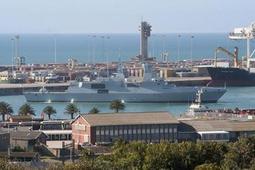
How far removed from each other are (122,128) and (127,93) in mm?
17351

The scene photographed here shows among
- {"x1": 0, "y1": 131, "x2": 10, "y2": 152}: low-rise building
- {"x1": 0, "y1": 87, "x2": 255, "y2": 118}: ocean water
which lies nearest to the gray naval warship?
{"x1": 0, "y1": 87, "x2": 255, "y2": 118}: ocean water

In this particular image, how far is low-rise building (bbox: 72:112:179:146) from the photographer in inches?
756

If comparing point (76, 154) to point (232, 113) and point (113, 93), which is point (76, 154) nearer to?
point (232, 113)

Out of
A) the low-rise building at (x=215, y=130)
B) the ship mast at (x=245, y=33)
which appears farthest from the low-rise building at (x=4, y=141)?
the ship mast at (x=245, y=33)

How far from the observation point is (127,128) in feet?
64.0

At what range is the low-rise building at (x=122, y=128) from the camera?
19205 mm

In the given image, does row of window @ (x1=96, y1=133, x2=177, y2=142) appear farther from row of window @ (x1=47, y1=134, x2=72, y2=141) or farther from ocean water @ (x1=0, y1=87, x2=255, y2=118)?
ocean water @ (x1=0, y1=87, x2=255, y2=118)

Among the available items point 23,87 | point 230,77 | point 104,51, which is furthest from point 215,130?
point 104,51

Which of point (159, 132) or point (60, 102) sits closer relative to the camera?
point (159, 132)

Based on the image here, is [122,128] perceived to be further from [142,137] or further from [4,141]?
[4,141]

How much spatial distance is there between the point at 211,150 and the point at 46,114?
11909 mm

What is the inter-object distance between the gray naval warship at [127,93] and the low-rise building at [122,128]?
52.5ft

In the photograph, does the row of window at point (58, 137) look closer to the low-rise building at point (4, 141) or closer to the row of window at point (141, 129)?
the row of window at point (141, 129)

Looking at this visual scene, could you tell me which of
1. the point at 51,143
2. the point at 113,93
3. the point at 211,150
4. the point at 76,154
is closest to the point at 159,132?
the point at 51,143
